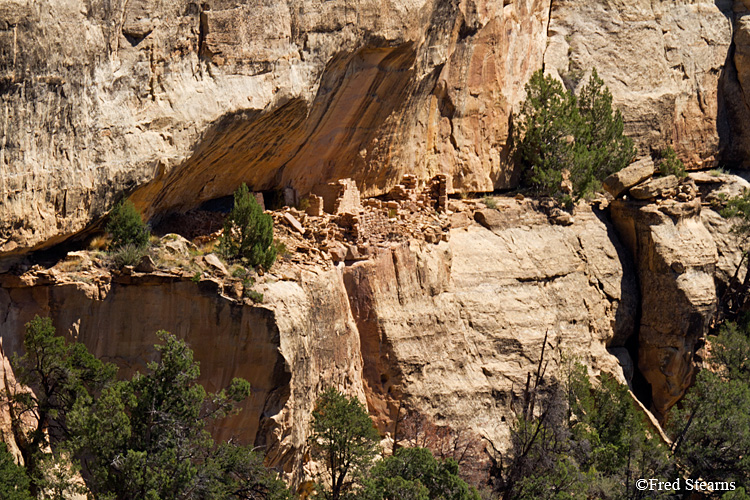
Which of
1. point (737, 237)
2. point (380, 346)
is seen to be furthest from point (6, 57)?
point (737, 237)

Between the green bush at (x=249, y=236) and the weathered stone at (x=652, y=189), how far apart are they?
608 inches

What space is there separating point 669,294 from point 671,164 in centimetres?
645

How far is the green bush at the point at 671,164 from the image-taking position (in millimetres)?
42688

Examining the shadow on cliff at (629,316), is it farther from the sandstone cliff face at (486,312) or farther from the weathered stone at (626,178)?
the weathered stone at (626,178)

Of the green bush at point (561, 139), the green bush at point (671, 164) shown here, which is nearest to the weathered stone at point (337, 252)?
the green bush at point (561, 139)

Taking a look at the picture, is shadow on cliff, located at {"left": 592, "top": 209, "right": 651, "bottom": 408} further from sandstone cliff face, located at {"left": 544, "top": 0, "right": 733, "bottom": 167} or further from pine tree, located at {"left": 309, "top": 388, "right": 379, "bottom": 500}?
pine tree, located at {"left": 309, "top": 388, "right": 379, "bottom": 500}

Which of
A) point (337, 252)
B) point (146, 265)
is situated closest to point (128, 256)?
point (146, 265)

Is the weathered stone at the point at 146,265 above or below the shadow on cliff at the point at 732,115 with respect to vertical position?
below

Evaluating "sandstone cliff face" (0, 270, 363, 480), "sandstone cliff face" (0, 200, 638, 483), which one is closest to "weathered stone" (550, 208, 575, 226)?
"sandstone cliff face" (0, 200, 638, 483)

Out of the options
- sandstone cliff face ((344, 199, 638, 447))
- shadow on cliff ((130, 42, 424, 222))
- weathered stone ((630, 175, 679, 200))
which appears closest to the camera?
shadow on cliff ((130, 42, 424, 222))

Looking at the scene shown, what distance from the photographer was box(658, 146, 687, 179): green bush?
42.7 metres

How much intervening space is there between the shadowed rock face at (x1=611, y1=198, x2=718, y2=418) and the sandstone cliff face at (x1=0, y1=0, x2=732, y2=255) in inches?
194

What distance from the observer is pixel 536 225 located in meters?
37.3

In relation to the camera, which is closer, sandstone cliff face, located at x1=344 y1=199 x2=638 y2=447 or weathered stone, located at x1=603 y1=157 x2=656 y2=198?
sandstone cliff face, located at x1=344 y1=199 x2=638 y2=447
